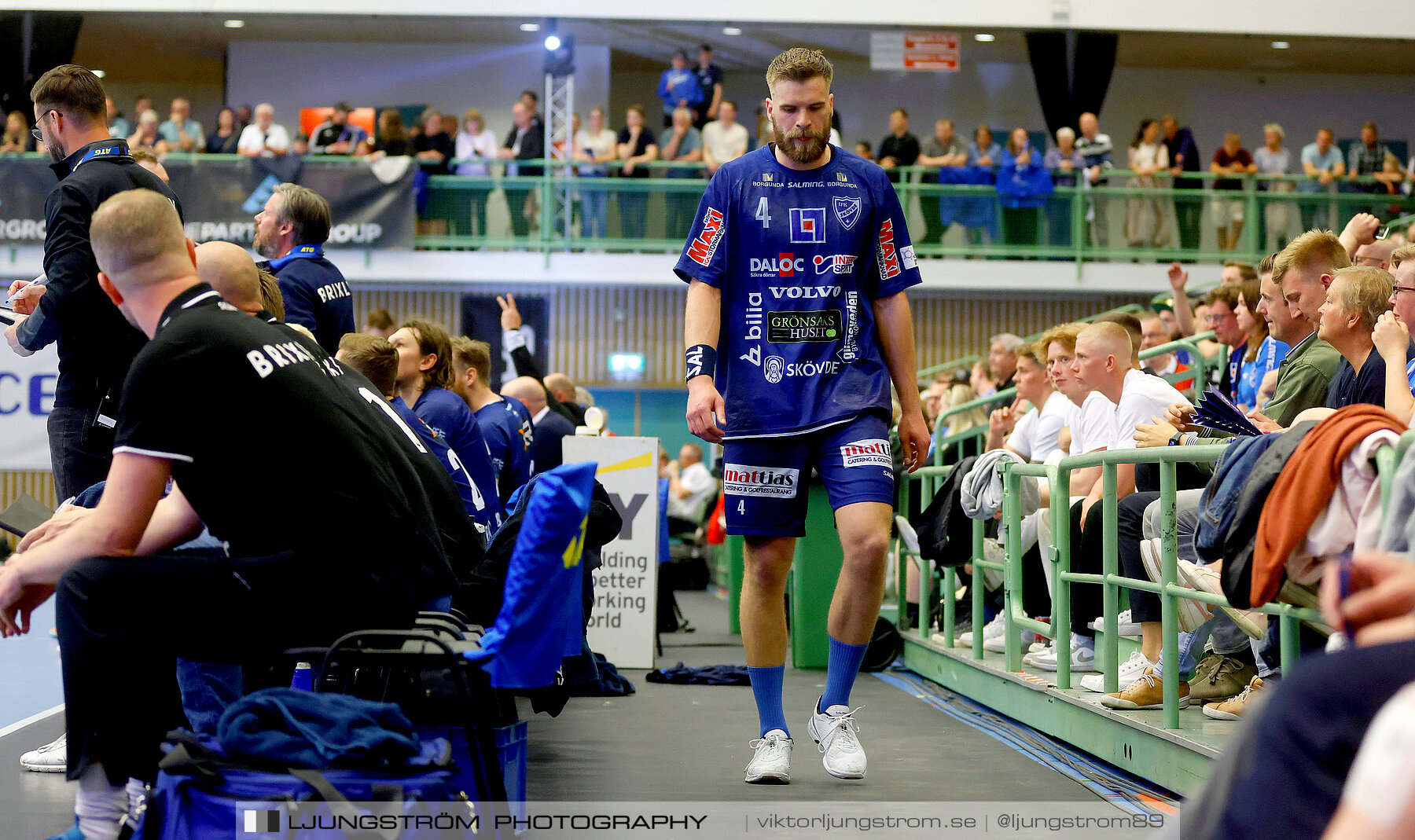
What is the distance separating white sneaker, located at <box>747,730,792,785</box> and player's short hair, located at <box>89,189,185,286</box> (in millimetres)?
1815

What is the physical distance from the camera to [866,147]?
13.5 m

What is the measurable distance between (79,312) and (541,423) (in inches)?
136

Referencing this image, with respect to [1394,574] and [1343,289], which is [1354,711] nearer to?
[1394,574]

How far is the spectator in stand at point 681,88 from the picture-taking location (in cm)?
1450

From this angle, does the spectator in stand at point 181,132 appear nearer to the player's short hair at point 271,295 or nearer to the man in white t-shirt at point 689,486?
the man in white t-shirt at point 689,486

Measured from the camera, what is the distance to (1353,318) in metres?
3.33

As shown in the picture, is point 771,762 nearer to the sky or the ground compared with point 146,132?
nearer to the ground

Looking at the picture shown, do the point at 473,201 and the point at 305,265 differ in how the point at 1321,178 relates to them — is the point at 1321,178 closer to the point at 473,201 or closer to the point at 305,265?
the point at 473,201

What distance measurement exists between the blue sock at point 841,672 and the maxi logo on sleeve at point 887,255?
100cm

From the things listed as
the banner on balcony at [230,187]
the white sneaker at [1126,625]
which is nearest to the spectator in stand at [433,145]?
the banner on balcony at [230,187]

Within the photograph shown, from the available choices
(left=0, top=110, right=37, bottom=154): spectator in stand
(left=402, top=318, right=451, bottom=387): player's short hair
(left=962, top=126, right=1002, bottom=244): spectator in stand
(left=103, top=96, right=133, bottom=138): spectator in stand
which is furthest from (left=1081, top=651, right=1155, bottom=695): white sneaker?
(left=103, top=96, right=133, bottom=138): spectator in stand

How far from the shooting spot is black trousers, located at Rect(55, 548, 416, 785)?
2.13 meters

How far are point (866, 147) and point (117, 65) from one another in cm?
1051

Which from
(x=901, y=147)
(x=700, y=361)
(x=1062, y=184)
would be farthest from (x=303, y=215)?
(x=1062, y=184)
